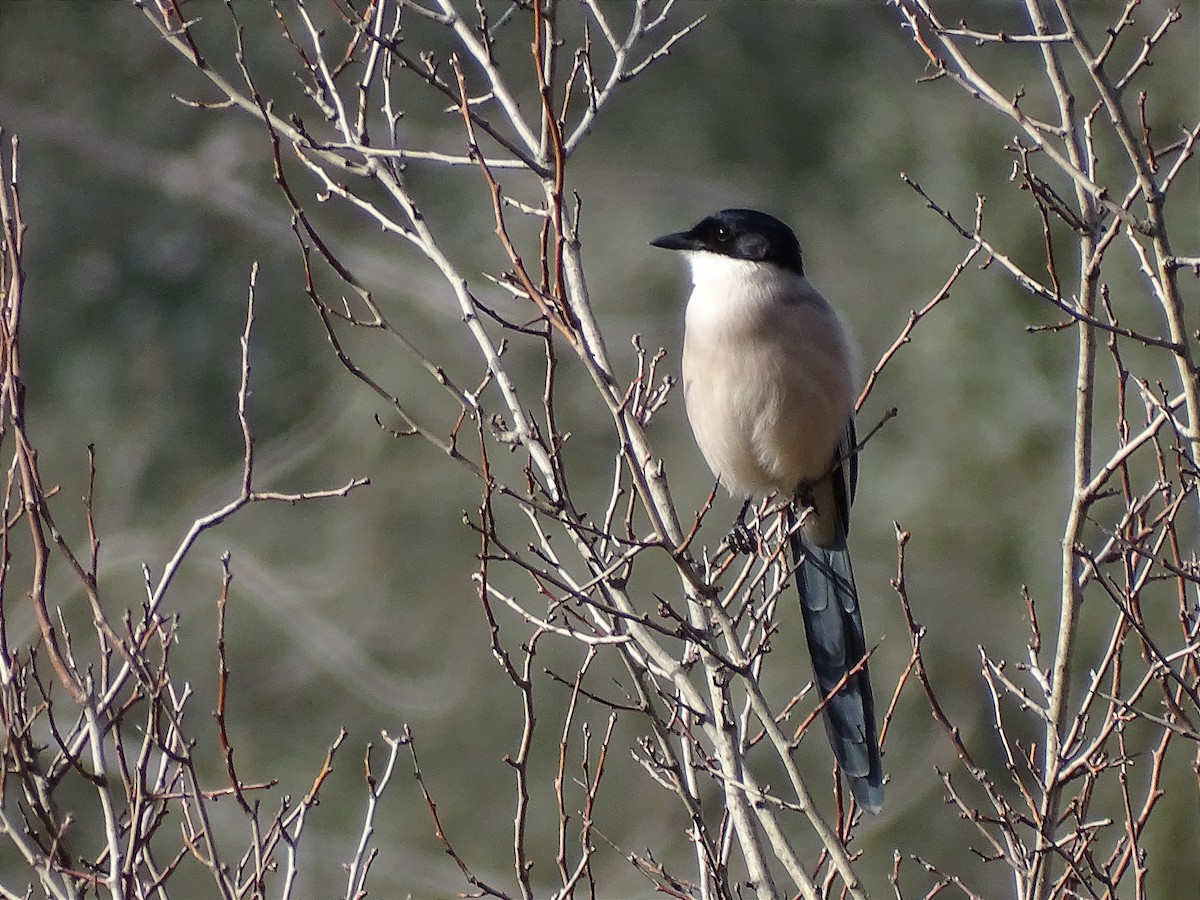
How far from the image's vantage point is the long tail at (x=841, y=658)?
3.14 m

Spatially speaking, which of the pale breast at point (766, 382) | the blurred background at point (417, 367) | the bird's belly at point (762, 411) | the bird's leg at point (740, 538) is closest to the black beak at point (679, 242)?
the pale breast at point (766, 382)

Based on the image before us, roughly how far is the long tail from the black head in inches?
24.7

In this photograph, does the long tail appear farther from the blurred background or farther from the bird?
the blurred background

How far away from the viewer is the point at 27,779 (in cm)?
206

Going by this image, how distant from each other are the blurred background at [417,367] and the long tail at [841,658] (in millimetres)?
4612

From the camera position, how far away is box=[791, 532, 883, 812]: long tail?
3137mm

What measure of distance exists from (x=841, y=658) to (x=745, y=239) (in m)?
0.95

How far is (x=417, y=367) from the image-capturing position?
9.04 metres

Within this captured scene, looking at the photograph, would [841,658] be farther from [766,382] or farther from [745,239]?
[745,239]

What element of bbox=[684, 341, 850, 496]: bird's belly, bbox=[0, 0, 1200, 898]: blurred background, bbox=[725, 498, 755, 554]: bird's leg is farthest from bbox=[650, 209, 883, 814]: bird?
bbox=[0, 0, 1200, 898]: blurred background

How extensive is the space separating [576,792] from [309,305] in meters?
3.25

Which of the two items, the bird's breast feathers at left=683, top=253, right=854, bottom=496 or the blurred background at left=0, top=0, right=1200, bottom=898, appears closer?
the bird's breast feathers at left=683, top=253, right=854, bottom=496

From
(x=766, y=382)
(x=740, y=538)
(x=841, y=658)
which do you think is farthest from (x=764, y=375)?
(x=841, y=658)

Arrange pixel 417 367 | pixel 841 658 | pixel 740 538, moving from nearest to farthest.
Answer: pixel 740 538 → pixel 841 658 → pixel 417 367
